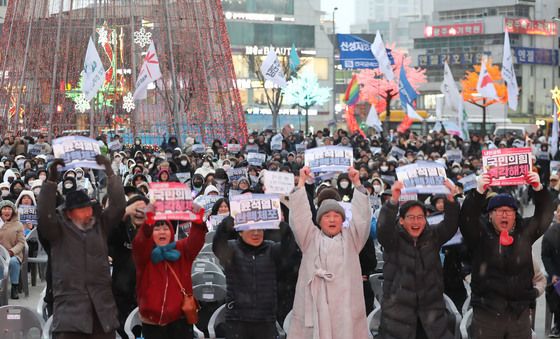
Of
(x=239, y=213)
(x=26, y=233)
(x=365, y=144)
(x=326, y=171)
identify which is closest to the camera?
(x=239, y=213)

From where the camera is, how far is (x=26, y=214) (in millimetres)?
16281

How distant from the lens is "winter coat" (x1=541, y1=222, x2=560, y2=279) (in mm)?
11961

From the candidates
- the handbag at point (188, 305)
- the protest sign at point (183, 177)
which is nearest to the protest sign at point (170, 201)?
the handbag at point (188, 305)

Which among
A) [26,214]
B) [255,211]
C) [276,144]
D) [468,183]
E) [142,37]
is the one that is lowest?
[276,144]

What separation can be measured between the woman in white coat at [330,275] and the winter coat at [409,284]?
7.4 inches

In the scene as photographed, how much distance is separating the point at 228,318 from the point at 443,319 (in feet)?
4.94

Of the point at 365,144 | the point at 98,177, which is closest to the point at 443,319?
the point at 98,177

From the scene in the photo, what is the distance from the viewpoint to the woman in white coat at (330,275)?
335 inches

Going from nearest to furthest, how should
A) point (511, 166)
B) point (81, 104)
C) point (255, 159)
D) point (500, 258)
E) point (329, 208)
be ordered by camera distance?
point (329, 208) < point (500, 258) < point (511, 166) < point (255, 159) < point (81, 104)

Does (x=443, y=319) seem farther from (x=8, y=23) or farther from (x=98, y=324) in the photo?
(x=8, y=23)

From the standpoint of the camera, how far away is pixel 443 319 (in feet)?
28.2

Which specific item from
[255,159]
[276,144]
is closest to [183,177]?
[255,159]

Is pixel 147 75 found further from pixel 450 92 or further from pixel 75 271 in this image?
pixel 75 271

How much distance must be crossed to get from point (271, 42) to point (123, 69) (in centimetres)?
5160
